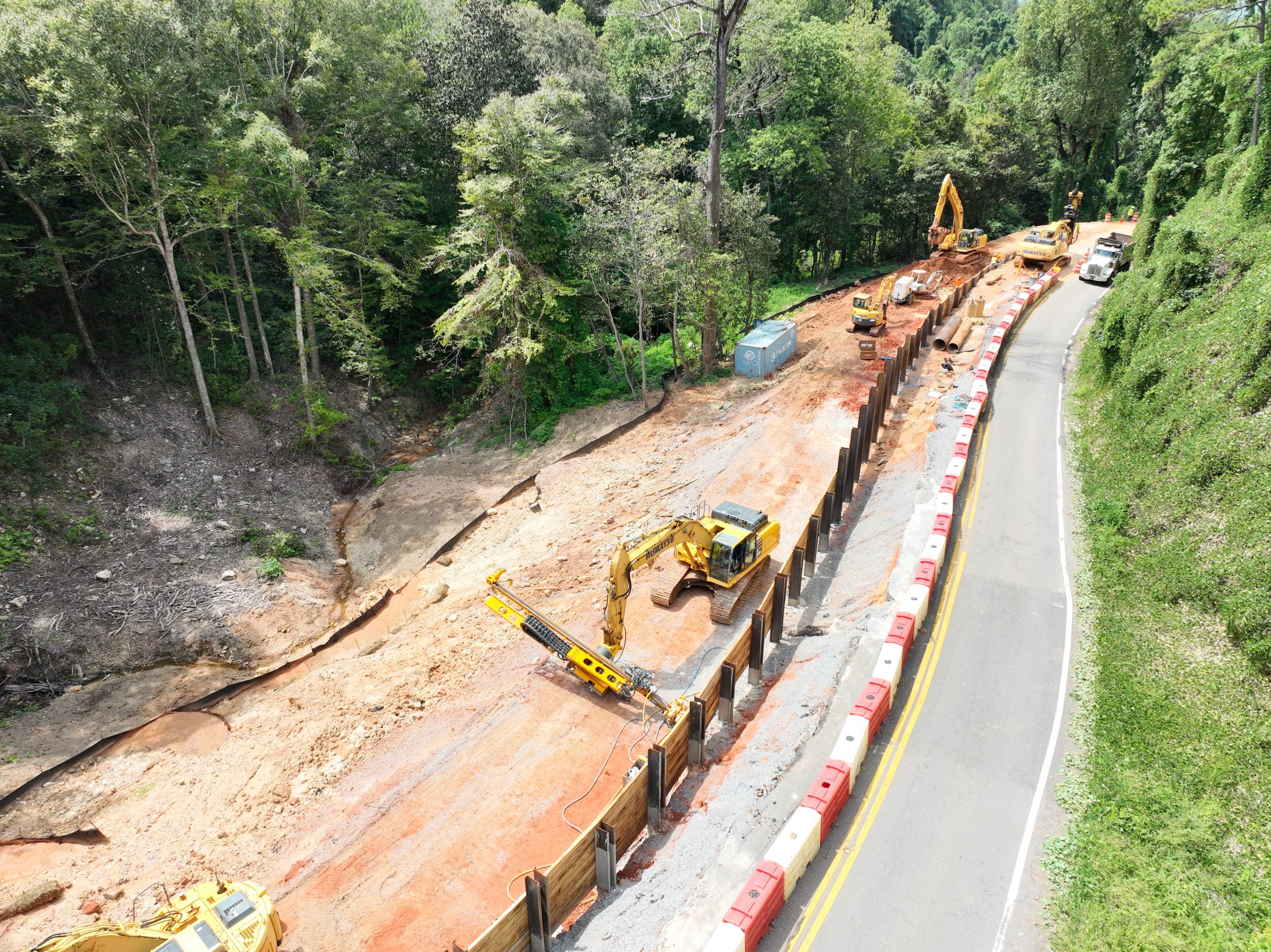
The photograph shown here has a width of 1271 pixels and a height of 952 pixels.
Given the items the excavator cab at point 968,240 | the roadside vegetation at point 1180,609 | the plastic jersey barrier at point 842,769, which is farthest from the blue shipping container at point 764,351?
the excavator cab at point 968,240

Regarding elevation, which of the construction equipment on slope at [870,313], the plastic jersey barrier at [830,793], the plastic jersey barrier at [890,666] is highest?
the construction equipment on slope at [870,313]

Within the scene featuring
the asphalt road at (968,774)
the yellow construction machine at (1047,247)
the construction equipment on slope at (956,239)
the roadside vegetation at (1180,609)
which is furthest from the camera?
the construction equipment on slope at (956,239)

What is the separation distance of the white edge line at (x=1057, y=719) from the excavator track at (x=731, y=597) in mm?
7482

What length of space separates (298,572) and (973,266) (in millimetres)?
41209

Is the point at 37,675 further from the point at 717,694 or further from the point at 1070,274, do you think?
the point at 1070,274

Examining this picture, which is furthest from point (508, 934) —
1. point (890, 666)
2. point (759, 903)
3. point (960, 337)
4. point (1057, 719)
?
point (960, 337)

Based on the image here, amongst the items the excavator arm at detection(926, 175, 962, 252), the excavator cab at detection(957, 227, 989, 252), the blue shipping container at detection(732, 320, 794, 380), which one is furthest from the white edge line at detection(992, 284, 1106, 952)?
the excavator cab at detection(957, 227, 989, 252)

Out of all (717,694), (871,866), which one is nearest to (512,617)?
(717,694)

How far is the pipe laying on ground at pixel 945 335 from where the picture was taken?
33375 mm

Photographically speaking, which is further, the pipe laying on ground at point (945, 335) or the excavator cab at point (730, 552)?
the pipe laying on ground at point (945, 335)

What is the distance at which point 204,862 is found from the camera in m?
14.6

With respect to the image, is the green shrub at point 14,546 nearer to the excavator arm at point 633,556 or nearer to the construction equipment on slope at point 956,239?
the excavator arm at point 633,556

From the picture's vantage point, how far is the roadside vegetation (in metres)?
11.1

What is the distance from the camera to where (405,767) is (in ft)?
53.3
